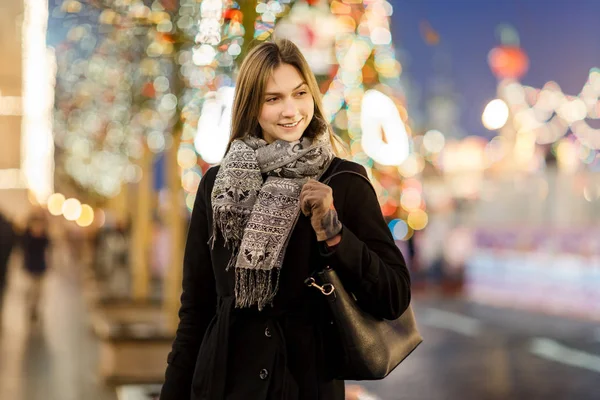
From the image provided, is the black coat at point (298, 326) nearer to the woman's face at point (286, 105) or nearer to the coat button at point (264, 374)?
the coat button at point (264, 374)

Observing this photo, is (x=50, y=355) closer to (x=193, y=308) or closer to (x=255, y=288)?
(x=193, y=308)

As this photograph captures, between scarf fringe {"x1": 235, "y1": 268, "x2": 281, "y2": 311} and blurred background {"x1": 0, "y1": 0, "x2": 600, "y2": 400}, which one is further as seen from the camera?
blurred background {"x1": 0, "y1": 0, "x2": 600, "y2": 400}

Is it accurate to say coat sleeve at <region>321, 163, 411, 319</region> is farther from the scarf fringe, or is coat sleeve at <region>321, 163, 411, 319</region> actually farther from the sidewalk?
the sidewalk

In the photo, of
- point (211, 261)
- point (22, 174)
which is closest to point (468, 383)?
point (211, 261)

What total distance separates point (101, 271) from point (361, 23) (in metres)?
22.2

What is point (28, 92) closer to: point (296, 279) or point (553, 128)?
point (553, 128)

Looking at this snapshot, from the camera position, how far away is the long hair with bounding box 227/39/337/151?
2.96 metres

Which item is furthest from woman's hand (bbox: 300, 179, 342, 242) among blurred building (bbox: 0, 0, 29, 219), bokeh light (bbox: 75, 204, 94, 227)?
bokeh light (bbox: 75, 204, 94, 227)

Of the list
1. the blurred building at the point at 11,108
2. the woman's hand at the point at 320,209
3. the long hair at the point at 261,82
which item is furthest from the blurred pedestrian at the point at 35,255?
the blurred building at the point at 11,108

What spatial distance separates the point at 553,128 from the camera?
245 ft

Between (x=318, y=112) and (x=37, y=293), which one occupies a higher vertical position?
(x=318, y=112)

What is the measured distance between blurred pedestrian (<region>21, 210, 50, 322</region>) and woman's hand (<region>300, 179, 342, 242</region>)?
48.5 feet

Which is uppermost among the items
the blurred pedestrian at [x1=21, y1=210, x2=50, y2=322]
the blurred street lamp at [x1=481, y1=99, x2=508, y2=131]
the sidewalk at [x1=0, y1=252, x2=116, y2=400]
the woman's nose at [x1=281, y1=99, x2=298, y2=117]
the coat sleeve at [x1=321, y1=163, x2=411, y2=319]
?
the blurred street lamp at [x1=481, y1=99, x2=508, y2=131]

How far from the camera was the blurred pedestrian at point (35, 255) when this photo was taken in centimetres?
1700
